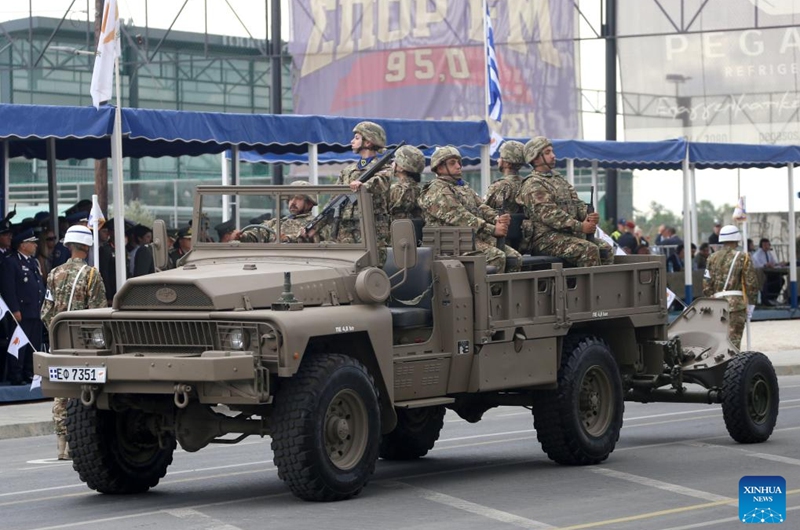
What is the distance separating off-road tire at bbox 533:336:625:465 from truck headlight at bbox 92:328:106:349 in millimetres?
3570

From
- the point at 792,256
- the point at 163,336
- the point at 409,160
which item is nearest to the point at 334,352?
the point at 163,336

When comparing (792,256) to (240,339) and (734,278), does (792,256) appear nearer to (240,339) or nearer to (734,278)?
(734,278)

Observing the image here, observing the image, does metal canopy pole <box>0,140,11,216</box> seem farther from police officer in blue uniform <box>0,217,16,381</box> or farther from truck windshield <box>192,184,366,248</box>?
truck windshield <box>192,184,366,248</box>

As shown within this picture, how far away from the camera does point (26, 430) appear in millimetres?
16750

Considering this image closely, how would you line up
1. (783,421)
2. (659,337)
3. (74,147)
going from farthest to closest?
(74,147), (783,421), (659,337)

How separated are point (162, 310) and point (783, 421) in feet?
25.4

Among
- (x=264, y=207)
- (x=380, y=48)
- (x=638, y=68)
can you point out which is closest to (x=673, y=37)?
(x=638, y=68)

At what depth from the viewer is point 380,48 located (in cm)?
4034

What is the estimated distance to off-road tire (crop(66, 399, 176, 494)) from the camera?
1092 centimetres

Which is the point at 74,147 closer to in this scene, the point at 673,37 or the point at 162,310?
the point at 162,310

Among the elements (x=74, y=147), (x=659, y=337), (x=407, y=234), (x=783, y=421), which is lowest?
(x=783, y=421)

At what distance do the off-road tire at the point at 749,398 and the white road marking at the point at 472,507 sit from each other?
355cm

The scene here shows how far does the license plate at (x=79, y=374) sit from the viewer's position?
10367mm

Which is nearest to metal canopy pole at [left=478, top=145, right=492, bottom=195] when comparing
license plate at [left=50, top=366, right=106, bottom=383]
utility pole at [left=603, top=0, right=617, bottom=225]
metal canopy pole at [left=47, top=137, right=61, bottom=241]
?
metal canopy pole at [left=47, top=137, right=61, bottom=241]
